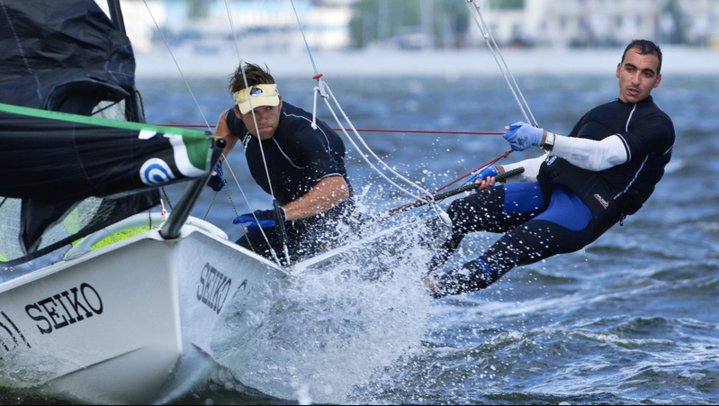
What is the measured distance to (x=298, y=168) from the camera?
570 centimetres

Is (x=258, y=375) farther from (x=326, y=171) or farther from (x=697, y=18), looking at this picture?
(x=697, y=18)

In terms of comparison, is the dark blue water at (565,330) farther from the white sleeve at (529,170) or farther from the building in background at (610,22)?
the building in background at (610,22)

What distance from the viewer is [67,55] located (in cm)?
509

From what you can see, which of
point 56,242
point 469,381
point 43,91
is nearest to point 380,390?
point 469,381

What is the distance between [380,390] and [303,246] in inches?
30.1

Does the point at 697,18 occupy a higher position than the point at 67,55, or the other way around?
the point at 67,55

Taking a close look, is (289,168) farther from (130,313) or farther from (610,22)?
(610,22)

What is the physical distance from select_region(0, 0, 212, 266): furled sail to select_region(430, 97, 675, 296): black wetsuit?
1.58 m

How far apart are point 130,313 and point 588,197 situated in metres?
2.16

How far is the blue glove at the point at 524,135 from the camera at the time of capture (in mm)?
5242

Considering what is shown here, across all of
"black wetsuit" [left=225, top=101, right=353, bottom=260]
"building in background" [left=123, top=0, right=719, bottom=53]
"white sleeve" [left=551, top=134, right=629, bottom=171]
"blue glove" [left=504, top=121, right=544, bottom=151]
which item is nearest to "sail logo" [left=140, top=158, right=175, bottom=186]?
"black wetsuit" [left=225, top=101, right=353, bottom=260]

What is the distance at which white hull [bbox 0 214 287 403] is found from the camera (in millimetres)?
4617

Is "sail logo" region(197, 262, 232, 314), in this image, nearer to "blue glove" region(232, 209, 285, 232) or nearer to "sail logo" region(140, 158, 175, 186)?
"blue glove" region(232, 209, 285, 232)

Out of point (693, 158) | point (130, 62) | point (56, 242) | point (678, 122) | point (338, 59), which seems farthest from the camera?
point (338, 59)
